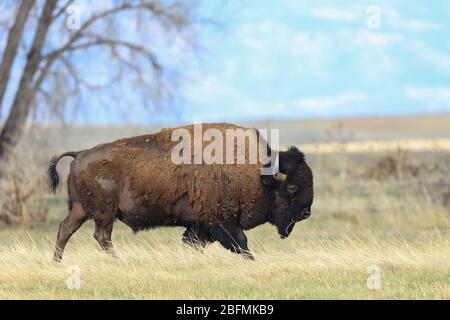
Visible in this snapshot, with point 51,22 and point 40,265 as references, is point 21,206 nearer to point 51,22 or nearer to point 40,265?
point 51,22

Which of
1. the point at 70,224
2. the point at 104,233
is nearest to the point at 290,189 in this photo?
the point at 104,233

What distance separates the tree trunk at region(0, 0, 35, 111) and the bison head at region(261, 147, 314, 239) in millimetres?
13729

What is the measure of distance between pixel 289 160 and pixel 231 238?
136 centimetres

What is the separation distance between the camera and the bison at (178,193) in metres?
12.3

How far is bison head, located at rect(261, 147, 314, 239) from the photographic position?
41.4 feet

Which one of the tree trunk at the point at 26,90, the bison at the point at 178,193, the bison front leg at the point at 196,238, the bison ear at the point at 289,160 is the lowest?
the bison front leg at the point at 196,238

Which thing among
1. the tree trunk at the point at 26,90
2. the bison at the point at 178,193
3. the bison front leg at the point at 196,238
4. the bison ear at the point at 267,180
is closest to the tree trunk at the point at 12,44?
the tree trunk at the point at 26,90

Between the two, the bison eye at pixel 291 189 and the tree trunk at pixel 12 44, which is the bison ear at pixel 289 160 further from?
the tree trunk at pixel 12 44

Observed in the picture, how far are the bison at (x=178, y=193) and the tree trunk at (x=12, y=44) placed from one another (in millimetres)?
12598

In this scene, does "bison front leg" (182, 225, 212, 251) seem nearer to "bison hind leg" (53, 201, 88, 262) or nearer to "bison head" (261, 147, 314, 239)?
"bison head" (261, 147, 314, 239)

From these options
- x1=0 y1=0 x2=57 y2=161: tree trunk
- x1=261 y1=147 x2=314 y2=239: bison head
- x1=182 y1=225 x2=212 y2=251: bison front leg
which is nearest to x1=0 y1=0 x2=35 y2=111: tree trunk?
x1=0 y1=0 x2=57 y2=161: tree trunk

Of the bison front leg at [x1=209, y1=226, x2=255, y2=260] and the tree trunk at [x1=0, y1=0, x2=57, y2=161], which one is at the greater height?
the tree trunk at [x1=0, y1=0, x2=57, y2=161]
